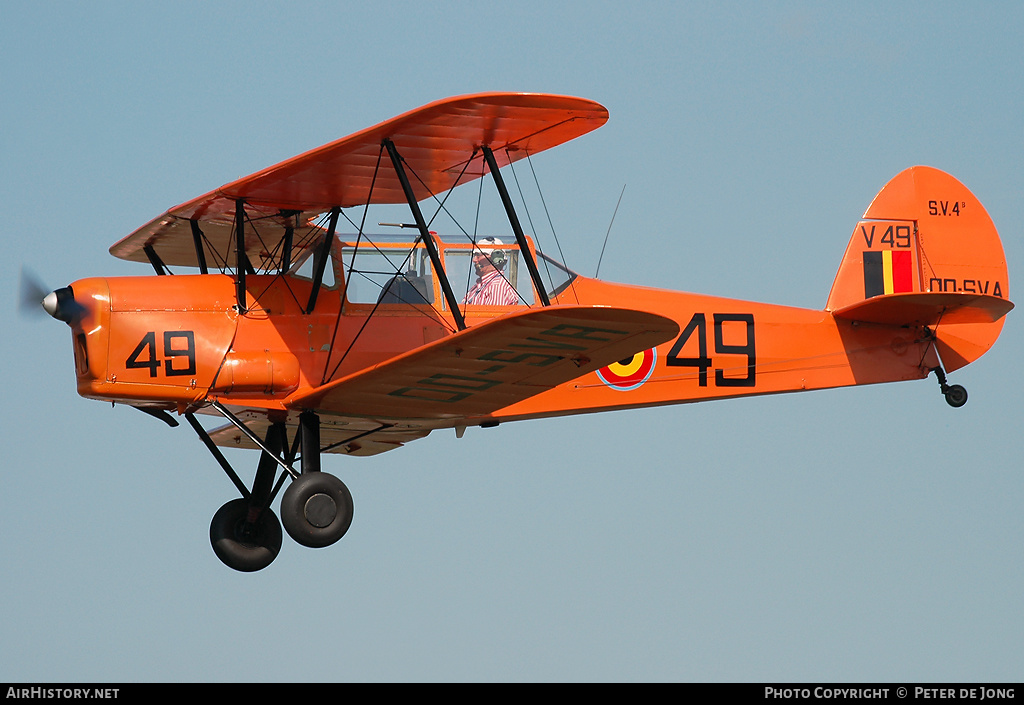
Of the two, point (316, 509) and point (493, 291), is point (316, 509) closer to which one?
point (316, 509)

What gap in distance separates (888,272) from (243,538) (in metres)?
6.03

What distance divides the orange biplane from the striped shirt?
2 cm

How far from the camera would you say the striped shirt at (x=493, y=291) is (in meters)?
11.5

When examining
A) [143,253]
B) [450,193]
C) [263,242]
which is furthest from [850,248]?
[143,253]

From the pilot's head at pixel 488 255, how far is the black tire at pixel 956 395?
12.7ft

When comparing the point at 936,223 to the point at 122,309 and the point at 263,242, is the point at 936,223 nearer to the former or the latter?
the point at 263,242

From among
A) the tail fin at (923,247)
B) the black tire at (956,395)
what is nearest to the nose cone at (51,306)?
the tail fin at (923,247)

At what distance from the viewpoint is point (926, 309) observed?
12.1m

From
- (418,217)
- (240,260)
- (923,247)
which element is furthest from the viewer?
(923,247)

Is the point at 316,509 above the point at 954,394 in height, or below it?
below

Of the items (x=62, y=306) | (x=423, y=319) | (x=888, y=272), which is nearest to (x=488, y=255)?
(x=423, y=319)

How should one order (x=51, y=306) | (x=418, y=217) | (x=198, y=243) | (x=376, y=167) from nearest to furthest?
1. (x=418, y=217)
2. (x=376, y=167)
3. (x=51, y=306)
4. (x=198, y=243)

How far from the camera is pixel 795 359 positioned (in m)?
12.4

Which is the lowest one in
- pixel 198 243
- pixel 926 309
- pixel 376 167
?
pixel 926 309
